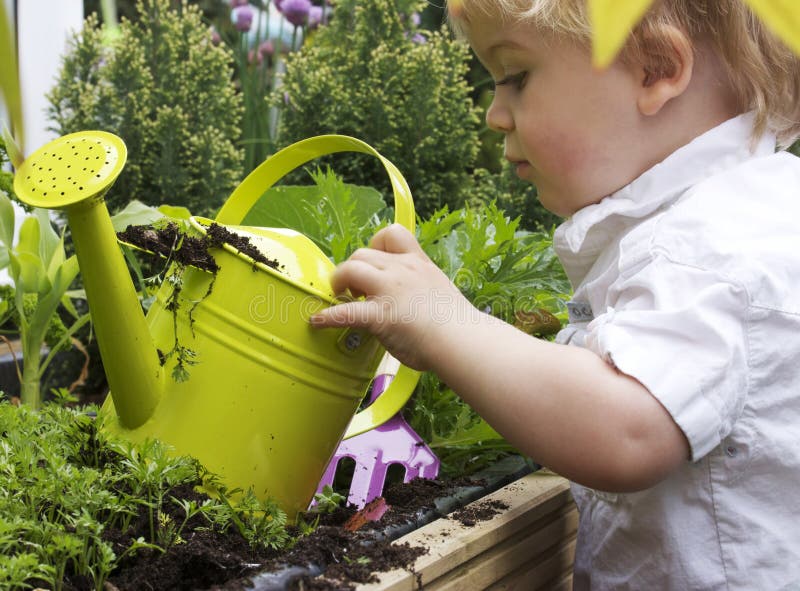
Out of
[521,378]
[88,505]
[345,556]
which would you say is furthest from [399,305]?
[88,505]

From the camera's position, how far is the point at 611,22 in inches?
6.7

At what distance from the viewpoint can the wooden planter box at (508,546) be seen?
2.65 feet

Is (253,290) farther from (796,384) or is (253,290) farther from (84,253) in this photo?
(796,384)

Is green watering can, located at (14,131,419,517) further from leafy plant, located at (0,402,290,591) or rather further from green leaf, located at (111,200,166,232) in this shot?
green leaf, located at (111,200,166,232)

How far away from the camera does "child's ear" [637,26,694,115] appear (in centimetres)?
91

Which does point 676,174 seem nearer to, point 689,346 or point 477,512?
A: point 689,346

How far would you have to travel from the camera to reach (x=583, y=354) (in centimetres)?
79

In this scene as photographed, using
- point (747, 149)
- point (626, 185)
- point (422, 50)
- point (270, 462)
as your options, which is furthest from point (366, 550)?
point (422, 50)

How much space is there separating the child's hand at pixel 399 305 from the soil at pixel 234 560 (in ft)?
0.68

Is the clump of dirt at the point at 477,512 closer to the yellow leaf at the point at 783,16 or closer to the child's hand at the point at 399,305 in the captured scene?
the child's hand at the point at 399,305

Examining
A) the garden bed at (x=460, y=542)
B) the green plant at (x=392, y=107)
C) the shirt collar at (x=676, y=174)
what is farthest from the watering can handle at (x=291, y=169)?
the green plant at (x=392, y=107)

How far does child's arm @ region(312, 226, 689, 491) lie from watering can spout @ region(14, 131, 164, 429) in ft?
0.68

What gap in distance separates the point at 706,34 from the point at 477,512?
661 millimetres

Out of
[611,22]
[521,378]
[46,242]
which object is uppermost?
[611,22]
